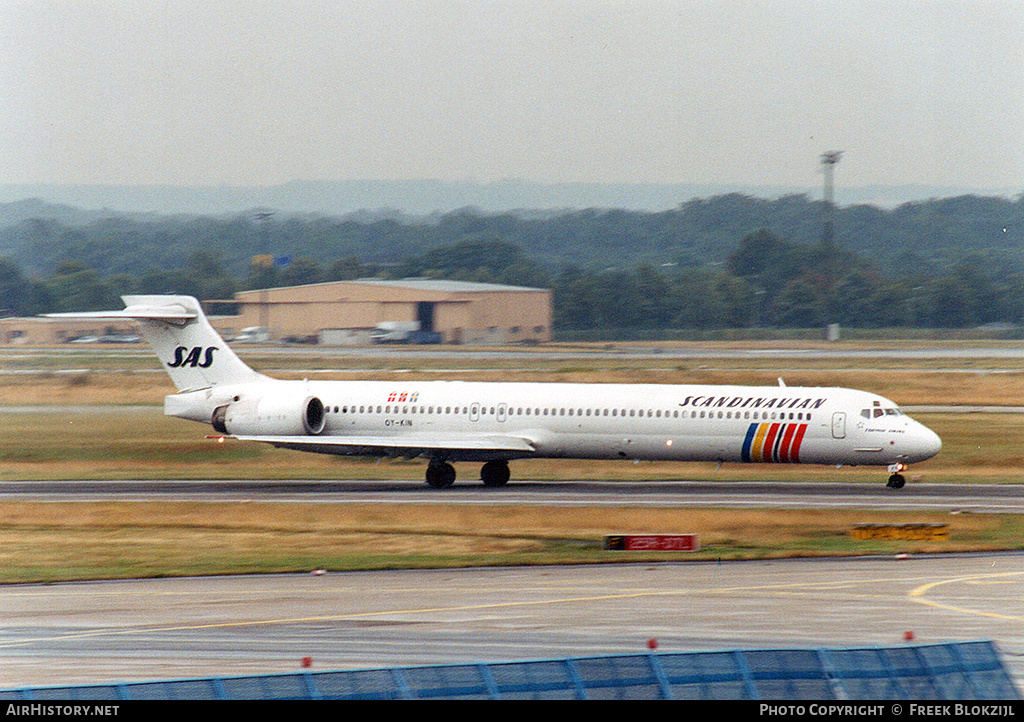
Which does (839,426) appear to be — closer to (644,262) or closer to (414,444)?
(414,444)

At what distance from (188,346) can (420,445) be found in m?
9.75

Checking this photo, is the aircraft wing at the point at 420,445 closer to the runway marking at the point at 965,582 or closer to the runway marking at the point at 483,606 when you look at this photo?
the runway marking at the point at 483,606

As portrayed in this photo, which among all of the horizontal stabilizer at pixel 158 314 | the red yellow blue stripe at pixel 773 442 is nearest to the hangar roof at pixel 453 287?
the horizontal stabilizer at pixel 158 314

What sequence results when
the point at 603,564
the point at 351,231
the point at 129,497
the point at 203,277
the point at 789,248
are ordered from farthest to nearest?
the point at 351,231
the point at 203,277
the point at 789,248
the point at 129,497
the point at 603,564

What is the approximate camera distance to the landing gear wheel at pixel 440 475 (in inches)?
1603

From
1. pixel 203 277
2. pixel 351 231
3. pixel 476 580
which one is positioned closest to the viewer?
pixel 476 580

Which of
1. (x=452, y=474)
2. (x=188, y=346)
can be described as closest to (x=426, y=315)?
(x=188, y=346)

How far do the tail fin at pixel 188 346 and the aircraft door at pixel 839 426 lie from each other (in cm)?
1919

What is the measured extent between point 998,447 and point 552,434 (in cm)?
1873

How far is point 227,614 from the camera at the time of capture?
20.9 meters

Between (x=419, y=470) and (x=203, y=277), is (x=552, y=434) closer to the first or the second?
(x=419, y=470)

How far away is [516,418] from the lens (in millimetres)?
40781

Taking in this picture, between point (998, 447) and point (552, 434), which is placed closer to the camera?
point (552, 434)
